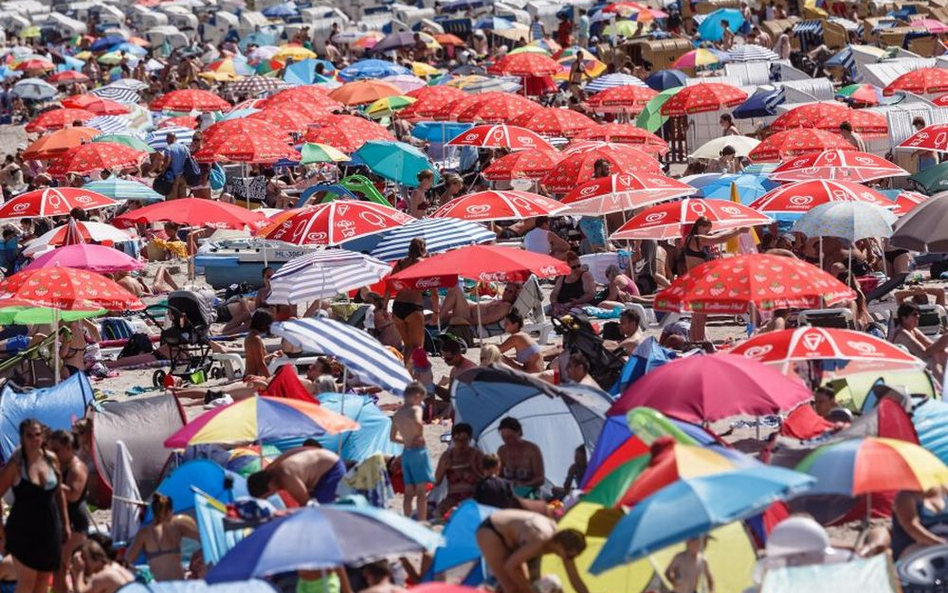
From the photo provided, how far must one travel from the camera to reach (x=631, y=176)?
55.7 feet

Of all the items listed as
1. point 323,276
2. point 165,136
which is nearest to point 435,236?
point 323,276

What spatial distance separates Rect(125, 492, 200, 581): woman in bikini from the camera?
946 centimetres

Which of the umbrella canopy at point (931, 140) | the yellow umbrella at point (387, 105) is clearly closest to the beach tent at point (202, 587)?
the umbrella canopy at point (931, 140)

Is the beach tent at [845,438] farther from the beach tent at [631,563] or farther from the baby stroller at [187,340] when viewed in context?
the baby stroller at [187,340]

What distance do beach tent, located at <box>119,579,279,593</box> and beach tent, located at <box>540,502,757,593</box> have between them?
1.56 metres

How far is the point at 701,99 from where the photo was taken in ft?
79.5

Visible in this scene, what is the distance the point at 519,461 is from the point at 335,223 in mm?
5844

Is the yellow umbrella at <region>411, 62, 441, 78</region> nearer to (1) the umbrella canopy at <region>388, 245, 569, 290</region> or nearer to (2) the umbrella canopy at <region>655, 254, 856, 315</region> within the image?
(1) the umbrella canopy at <region>388, 245, 569, 290</region>

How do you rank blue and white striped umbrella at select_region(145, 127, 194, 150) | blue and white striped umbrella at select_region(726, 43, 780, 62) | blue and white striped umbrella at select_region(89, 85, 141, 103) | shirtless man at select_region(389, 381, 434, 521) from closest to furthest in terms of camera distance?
shirtless man at select_region(389, 381, 434, 521)
blue and white striped umbrella at select_region(145, 127, 194, 150)
blue and white striped umbrella at select_region(726, 43, 780, 62)
blue and white striped umbrella at select_region(89, 85, 141, 103)

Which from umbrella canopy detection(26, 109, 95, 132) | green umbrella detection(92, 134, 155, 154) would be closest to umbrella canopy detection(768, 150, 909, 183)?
→ green umbrella detection(92, 134, 155, 154)

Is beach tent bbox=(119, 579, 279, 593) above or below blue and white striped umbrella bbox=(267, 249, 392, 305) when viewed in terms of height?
above

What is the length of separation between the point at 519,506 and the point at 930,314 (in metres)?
5.21

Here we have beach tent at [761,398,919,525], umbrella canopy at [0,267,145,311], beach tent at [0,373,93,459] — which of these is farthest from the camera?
umbrella canopy at [0,267,145,311]

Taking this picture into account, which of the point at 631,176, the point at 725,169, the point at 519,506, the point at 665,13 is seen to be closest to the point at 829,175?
the point at 631,176
